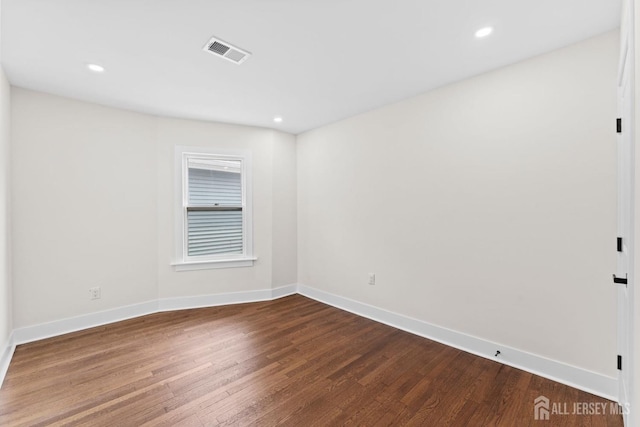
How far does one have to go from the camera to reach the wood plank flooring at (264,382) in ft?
5.72

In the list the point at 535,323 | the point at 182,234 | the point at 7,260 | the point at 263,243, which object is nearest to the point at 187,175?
the point at 182,234

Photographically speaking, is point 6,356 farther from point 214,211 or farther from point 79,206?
point 214,211

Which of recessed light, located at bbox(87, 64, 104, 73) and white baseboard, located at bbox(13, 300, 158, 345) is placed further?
white baseboard, located at bbox(13, 300, 158, 345)

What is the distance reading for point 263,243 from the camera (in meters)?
4.09

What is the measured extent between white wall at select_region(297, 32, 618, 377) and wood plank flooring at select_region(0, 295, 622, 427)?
1.45ft

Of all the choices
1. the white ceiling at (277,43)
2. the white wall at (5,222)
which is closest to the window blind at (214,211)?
the white ceiling at (277,43)

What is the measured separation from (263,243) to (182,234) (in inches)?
43.3

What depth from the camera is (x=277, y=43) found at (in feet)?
6.62

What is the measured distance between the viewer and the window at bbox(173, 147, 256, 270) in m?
3.67

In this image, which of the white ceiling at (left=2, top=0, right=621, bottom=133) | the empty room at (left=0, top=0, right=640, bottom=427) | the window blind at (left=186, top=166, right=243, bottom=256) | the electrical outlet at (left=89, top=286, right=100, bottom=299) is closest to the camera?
the white ceiling at (left=2, top=0, right=621, bottom=133)

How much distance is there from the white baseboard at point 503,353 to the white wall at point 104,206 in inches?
68.5

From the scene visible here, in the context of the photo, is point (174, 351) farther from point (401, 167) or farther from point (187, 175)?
point (401, 167)

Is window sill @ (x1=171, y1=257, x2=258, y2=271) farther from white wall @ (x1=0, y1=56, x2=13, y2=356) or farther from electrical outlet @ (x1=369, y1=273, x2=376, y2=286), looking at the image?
electrical outlet @ (x1=369, y1=273, x2=376, y2=286)

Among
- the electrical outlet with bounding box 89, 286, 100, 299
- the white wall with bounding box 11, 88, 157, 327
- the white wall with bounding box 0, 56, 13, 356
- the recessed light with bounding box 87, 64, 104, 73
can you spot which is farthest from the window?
the white wall with bounding box 0, 56, 13, 356
